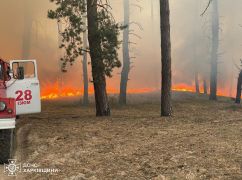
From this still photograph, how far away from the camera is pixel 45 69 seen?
42.6 metres

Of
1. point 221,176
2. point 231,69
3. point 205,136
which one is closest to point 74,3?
point 205,136

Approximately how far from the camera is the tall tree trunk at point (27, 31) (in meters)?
40.2

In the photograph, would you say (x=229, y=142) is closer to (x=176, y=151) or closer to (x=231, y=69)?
(x=176, y=151)

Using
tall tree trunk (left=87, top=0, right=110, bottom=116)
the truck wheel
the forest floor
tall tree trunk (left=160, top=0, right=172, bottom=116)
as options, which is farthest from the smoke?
the truck wheel

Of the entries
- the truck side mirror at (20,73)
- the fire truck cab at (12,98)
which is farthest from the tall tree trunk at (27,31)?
the truck side mirror at (20,73)

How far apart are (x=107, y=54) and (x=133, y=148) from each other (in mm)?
6639

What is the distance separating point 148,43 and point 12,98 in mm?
41843

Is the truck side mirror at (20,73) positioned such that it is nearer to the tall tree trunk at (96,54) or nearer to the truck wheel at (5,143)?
the truck wheel at (5,143)

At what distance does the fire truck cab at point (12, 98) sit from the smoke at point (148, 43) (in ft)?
94.6

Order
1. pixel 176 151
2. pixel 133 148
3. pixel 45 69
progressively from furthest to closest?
1. pixel 45 69
2. pixel 133 148
3. pixel 176 151

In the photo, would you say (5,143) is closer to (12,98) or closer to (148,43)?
(12,98)

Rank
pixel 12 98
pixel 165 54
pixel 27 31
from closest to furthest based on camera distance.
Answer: pixel 12 98 → pixel 165 54 → pixel 27 31

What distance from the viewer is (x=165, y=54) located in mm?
15648

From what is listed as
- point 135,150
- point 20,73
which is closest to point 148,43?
point 20,73
